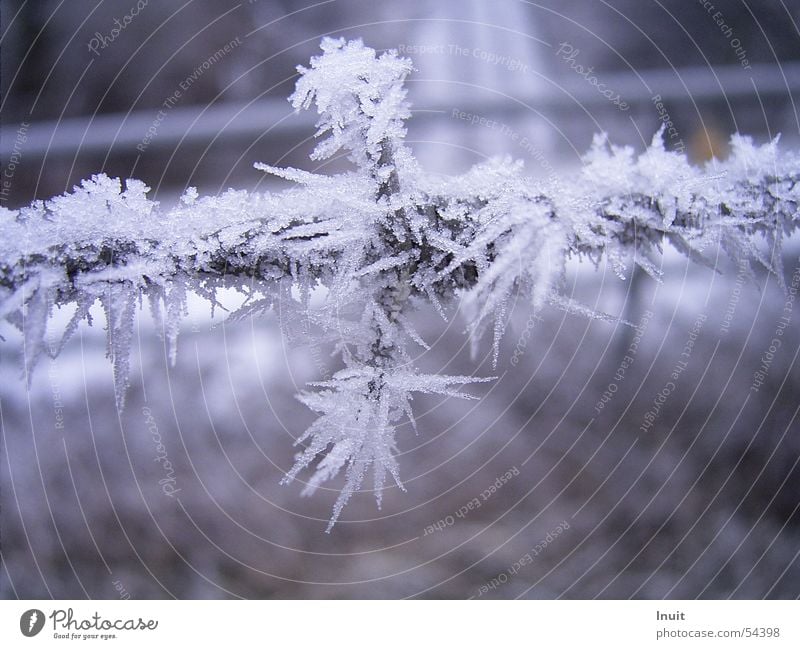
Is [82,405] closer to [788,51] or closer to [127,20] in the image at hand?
[127,20]

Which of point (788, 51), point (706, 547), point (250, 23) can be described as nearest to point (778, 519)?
point (706, 547)

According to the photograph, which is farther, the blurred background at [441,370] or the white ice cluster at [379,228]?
the blurred background at [441,370]

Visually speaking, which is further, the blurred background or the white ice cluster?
the blurred background
